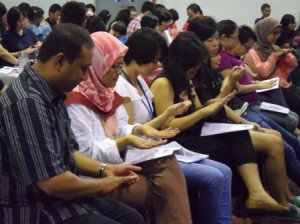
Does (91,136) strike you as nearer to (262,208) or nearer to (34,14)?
(262,208)

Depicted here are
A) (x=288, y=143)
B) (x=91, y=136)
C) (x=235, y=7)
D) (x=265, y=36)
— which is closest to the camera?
(x=91, y=136)

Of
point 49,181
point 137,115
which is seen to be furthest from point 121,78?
point 49,181

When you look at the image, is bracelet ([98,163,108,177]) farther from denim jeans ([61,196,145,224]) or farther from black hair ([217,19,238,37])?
black hair ([217,19,238,37])

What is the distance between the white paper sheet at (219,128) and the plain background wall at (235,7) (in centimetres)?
676

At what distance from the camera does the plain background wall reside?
29.6ft

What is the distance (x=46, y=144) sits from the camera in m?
1.43

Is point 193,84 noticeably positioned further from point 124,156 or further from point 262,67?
point 262,67

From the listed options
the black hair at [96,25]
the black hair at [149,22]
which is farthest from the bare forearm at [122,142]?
the black hair at [96,25]

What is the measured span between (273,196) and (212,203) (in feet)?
2.48

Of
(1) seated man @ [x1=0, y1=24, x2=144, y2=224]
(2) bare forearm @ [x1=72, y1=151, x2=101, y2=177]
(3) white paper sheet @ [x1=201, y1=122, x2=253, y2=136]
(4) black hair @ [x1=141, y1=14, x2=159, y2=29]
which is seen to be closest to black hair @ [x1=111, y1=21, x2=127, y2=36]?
(4) black hair @ [x1=141, y1=14, x2=159, y2=29]

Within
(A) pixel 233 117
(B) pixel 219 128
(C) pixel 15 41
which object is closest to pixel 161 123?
(B) pixel 219 128

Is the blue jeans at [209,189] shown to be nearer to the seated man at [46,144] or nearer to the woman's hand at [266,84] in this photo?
the seated man at [46,144]

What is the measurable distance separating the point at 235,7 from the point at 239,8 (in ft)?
0.25

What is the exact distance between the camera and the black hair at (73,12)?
155 inches
